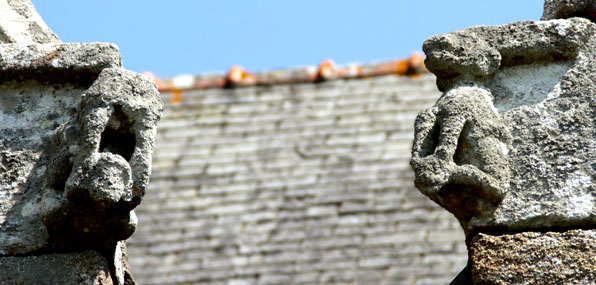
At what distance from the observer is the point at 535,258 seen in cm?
421

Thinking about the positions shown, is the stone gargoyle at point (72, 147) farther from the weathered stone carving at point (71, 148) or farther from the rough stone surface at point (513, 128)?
the rough stone surface at point (513, 128)

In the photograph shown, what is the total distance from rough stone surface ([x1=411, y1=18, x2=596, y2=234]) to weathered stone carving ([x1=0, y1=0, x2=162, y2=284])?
94cm

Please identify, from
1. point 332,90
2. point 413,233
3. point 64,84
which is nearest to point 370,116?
point 332,90

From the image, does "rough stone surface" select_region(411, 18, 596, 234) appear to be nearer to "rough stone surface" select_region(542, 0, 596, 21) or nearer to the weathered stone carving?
"rough stone surface" select_region(542, 0, 596, 21)

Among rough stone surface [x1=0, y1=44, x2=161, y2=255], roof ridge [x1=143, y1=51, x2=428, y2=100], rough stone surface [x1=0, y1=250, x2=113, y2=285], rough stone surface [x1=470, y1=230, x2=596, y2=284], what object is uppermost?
roof ridge [x1=143, y1=51, x2=428, y2=100]

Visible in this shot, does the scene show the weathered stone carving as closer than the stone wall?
Yes

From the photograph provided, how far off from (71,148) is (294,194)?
5.86 meters

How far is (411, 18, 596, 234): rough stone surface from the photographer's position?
169 inches

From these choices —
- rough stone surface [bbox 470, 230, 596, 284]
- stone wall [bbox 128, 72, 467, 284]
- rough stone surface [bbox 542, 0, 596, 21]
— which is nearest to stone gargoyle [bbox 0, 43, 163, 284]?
rough stone surface [bbox 470, 230, 596, 284]

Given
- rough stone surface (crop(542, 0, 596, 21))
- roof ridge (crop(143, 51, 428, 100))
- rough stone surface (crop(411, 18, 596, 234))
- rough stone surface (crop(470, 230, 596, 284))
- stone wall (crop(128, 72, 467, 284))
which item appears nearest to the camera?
rough stone surface (crop(470, 230, 596, 284))

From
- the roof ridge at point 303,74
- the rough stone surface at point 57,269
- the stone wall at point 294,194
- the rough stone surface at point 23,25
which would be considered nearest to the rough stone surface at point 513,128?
the rough stone surface at point 57,269

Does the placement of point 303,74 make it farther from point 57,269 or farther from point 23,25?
point 57,269

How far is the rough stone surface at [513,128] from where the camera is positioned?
429 centimetres

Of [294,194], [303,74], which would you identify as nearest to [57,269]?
[294,194]
